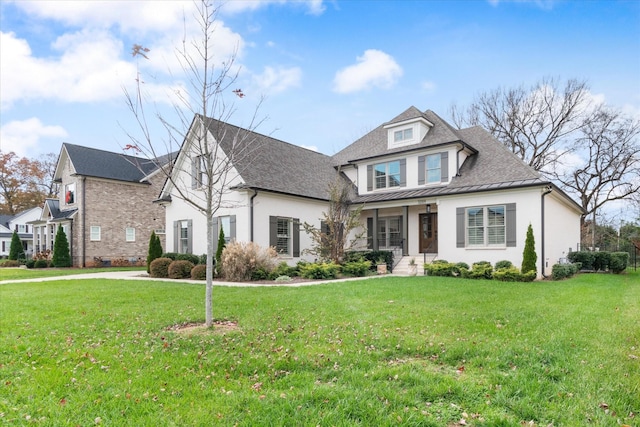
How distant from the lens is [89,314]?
6914 millimetres

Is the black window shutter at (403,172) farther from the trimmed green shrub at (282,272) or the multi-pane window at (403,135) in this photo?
the trimmed green shrub at (282,272)

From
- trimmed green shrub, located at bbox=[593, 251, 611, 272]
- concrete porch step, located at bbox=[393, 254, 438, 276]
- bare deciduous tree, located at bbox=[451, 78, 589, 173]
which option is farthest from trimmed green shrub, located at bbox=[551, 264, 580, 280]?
bare deciduous tree, located at bbox=[451, 78, 589, 173]

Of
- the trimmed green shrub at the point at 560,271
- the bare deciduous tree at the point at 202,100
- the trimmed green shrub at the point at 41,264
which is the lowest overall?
the trimmed green shrub at the point at 41,264

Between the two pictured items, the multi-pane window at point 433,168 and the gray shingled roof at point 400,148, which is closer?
the multi-pane window at point 433,168

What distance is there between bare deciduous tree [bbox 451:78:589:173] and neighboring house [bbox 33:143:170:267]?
81.0 feet

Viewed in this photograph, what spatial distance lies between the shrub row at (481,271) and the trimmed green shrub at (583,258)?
17.4 ft

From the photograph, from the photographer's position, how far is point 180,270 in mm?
14539

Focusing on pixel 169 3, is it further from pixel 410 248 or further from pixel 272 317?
pixel 410 248

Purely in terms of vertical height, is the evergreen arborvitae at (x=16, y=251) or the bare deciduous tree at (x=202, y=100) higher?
the bare deciduous tree at (x=202, y=100)

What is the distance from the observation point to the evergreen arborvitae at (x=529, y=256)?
42.7ft

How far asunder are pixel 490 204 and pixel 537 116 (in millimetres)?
17200

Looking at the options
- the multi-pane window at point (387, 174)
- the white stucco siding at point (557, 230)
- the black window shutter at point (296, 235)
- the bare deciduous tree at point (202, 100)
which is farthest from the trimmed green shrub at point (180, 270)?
the white stucco siding at point (557, 230)

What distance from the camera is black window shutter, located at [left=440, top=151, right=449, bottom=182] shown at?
54.8 feet

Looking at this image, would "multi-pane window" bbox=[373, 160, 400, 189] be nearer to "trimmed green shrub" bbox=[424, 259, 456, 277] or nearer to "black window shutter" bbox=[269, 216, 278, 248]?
"trimmed green shrub" bbox=[424, 259, 456, 277]
